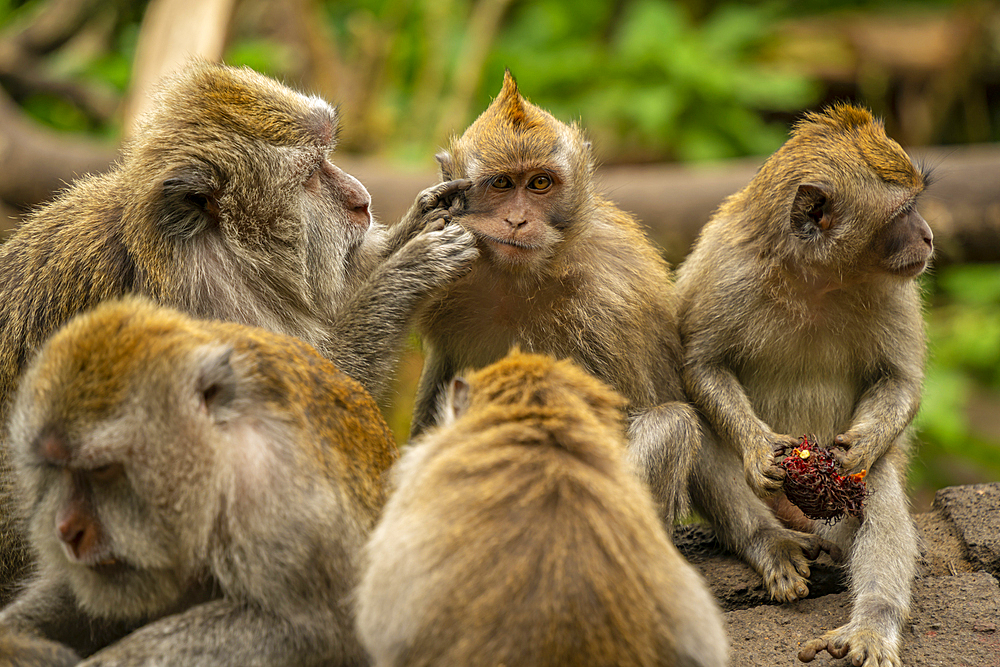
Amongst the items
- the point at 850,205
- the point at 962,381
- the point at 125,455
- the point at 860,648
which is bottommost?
the point at 860,648

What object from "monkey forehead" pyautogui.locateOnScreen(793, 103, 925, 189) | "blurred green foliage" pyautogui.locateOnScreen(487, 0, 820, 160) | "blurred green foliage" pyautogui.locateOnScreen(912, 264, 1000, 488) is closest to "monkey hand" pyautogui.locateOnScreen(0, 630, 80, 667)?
"monkey forehead" pyautogui.locateOnScreen(793, 103, 925, 189)

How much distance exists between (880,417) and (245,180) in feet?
11.2

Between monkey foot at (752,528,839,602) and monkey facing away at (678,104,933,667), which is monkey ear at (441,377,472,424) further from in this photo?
monkey foot at (752,528,839,602)

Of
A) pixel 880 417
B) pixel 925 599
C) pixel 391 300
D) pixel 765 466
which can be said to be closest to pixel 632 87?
pixel 880 417

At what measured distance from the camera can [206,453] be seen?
3529 millimetres

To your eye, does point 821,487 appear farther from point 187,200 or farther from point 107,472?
point 187,200

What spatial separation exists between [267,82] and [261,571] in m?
2.65

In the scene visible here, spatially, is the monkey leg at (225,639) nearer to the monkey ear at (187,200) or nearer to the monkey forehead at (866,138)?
the monkey ear at (187,200)

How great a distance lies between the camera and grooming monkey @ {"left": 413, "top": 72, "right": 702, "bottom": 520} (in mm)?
5164

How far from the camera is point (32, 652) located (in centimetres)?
370

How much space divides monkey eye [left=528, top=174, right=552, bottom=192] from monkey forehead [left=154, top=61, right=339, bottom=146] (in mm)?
1063

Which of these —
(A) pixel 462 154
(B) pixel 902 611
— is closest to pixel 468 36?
(A) pixel 462 154

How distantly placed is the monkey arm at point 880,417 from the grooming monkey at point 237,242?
2.14m

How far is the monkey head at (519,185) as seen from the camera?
5.18 meters
